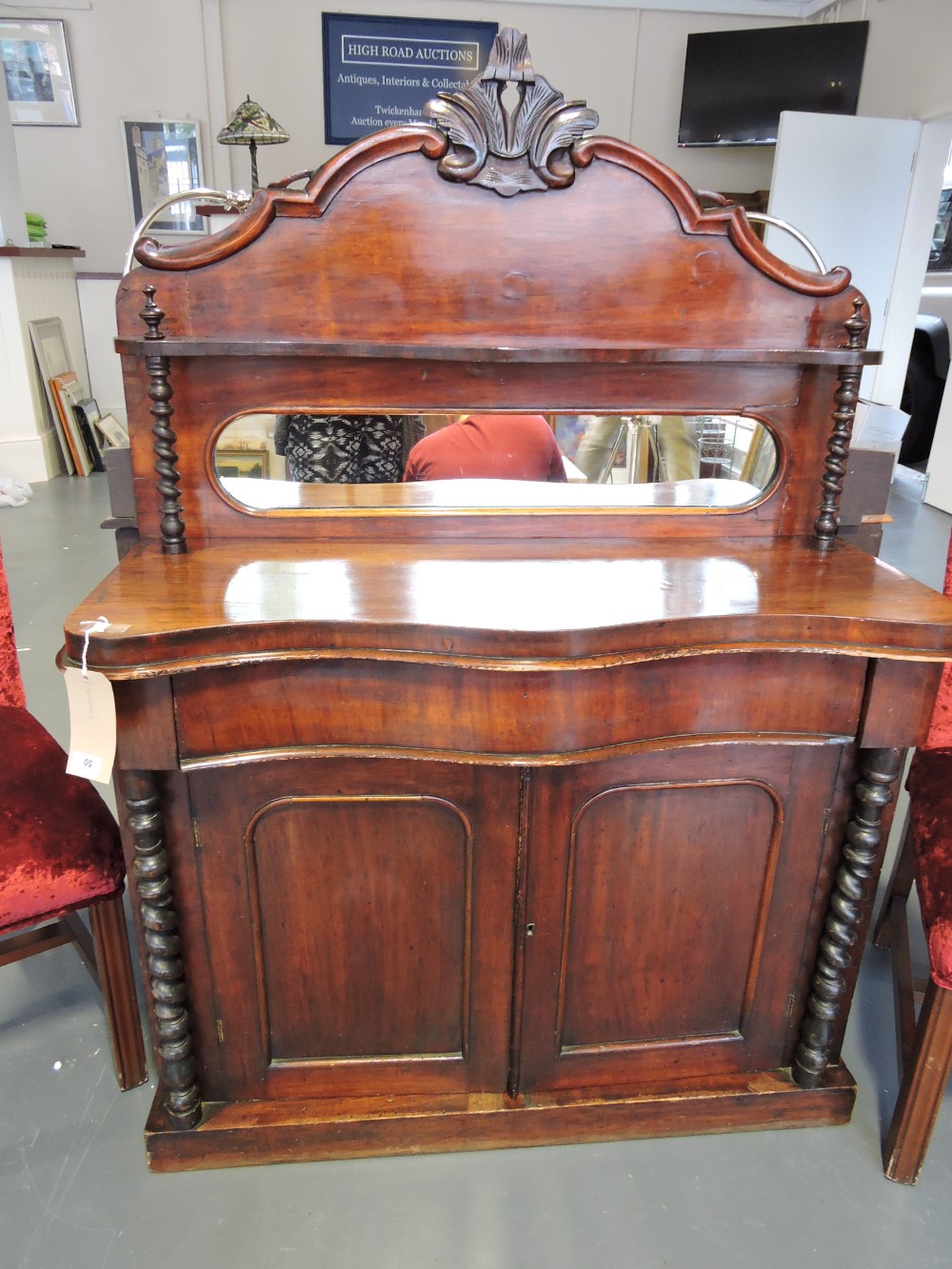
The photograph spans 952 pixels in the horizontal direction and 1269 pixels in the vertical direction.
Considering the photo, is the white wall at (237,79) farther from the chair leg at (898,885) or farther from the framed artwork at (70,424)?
the chair leg at (898,885)

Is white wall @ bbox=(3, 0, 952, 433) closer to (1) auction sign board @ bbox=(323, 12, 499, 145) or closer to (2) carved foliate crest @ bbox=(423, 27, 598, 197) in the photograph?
(1) auction sign board @ bbox=(323, 12, 499, 145)

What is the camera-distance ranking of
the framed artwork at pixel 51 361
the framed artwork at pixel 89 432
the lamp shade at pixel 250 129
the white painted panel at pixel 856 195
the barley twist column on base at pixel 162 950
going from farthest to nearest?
the framed artwork at pixel 89 432 → the framed artwork at pixel 51 361 → the white painted panel at pixel 856 195 → the lamp shade at pixel 250 129 → the barley twist column on base at pixel 162 950

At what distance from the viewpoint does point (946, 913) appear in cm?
131

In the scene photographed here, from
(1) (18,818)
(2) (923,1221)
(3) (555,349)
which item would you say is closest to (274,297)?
A: (3) (555,349)

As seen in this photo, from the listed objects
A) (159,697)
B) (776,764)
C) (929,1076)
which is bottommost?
(929,1076)

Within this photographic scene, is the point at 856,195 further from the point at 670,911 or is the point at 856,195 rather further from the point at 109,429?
the point at 670,911

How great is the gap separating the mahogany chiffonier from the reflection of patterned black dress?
1 cm

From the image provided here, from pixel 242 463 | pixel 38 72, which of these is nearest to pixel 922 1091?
pixel 242 463

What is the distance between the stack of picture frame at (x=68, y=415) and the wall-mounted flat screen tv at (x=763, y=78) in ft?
15.4

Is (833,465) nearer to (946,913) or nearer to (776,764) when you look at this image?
(776,764)

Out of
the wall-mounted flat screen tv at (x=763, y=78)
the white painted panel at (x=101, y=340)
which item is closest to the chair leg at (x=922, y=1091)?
the white painted panel at (x=101, y=340)

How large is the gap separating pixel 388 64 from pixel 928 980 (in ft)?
22.8

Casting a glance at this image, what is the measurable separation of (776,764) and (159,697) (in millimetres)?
862

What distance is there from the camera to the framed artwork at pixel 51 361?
550 centimetres
